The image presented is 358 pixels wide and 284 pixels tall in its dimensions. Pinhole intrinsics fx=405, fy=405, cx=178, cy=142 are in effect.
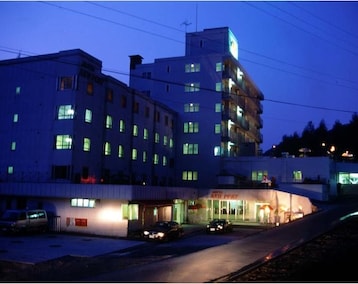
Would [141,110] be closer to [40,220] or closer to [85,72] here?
[85,72]

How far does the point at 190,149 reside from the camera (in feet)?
195

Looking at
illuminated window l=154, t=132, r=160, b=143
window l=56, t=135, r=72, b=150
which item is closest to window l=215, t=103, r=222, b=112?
illuminated window l=154, t=132, r=160, b=143

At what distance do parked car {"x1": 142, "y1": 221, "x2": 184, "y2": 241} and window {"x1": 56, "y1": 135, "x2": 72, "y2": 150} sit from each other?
41.5ft

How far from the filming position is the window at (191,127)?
2323 inches

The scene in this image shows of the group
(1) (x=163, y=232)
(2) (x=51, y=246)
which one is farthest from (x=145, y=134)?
(2) (x=51, y=246)

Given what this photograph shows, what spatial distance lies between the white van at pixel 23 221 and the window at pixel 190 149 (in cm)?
2839

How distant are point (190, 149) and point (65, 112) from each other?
77.6 feet

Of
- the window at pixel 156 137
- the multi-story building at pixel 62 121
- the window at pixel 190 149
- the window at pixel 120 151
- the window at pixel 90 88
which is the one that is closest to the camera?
the multi-story building at pixel 62 121

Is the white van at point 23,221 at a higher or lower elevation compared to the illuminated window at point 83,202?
lower

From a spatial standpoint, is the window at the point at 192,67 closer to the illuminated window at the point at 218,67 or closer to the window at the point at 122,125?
the illuminated window at the point at 218,67

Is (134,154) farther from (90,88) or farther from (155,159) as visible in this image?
(90,88)

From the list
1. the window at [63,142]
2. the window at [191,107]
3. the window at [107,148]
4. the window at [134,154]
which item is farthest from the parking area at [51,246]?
the window at [191,107]

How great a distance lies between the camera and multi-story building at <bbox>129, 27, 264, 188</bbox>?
57750 millimetres

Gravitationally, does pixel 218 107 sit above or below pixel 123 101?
above
